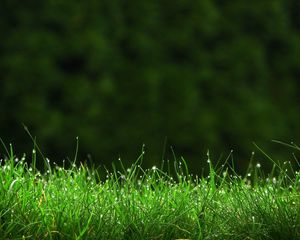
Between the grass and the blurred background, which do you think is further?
the blurred background

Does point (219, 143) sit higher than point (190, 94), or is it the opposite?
point (190, 94)

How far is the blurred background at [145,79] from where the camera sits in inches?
297

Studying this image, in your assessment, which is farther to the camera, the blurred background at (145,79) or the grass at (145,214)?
the blurred background at (145,79)

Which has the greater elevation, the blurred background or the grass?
the grass

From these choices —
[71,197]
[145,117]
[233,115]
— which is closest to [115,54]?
[145,117]

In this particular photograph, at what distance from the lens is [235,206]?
3512mm

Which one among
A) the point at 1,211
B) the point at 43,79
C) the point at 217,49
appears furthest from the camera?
the point at 217,49

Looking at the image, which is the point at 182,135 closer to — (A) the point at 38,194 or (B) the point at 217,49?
(B) the point at 217,49

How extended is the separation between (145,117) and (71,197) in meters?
4.15

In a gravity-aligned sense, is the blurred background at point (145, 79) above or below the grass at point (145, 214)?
below

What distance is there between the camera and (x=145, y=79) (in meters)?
7.79

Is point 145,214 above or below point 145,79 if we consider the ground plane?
above

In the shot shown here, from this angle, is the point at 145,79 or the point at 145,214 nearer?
the point at 145,214

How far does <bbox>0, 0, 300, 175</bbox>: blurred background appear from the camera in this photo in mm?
7543
